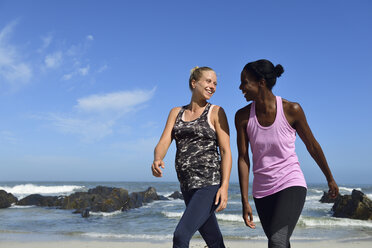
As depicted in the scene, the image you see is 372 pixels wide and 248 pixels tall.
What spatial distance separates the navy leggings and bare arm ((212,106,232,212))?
0.20 feet

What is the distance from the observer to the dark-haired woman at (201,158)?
294 centimetres

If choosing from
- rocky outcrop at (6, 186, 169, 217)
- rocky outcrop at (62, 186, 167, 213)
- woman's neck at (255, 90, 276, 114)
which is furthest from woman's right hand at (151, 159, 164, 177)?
rocky outcrop at (62, 186, 167, 213)

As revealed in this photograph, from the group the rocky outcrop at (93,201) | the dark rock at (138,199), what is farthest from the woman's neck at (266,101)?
the dark rock at (138,199)

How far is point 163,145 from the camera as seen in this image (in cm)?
330

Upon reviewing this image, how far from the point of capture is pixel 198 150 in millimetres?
3121

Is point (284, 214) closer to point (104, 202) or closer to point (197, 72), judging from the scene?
point (197, 72)

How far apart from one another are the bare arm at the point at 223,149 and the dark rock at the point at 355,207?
11.7 metres

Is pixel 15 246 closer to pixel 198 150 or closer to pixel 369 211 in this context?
pixel 198 150

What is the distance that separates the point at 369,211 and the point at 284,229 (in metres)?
11.9

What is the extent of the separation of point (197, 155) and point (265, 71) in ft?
2.94

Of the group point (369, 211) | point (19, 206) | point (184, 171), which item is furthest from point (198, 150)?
point (19, 206)

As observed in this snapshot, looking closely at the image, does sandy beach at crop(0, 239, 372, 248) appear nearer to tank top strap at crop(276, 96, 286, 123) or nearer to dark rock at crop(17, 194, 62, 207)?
tank top strap at crop(276, 96, 286, 123)

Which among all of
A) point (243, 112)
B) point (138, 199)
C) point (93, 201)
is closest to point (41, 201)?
point (93, 201)

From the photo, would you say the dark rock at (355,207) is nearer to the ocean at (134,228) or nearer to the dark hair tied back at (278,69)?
the ocean at (134,228)
